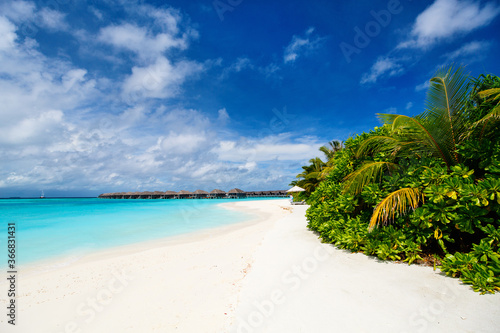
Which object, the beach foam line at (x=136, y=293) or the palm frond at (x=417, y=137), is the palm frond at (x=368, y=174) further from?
the beach foam line at (x=136, y=293)

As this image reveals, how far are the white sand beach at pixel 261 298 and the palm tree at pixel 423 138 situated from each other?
3.53 feet

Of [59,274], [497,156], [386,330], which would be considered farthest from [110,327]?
[497,156]

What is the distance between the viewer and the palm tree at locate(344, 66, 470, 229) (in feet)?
12.2

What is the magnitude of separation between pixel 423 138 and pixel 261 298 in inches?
158

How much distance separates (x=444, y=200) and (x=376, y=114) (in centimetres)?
234

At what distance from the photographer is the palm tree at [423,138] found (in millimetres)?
3732

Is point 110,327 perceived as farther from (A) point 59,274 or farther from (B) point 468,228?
(B) point 468,228

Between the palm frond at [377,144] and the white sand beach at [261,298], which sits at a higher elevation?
the palm frond at [377,144]

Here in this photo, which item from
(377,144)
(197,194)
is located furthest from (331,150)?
(197,194)

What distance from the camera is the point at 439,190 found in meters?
3.20

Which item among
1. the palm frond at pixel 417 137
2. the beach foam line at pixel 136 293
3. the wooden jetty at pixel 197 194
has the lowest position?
the wooden jetty at pixel 197 194

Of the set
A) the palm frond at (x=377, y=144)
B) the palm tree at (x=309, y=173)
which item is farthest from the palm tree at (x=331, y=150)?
the palm frond at (x=377, y=144)

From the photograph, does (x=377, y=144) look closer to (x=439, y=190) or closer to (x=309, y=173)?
(x=439, y=190)

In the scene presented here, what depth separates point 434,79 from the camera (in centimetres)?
434
